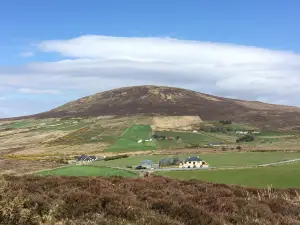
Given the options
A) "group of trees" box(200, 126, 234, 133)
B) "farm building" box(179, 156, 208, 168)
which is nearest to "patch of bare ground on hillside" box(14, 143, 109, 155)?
"farm building" box(179, 156, 208, 168)

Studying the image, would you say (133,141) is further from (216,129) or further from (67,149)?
(216,129)

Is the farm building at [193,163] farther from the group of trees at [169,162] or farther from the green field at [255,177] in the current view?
the green field at [255,177]

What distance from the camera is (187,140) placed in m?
130

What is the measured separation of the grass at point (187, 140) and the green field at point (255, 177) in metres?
58.0

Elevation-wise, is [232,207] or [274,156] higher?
[232,207]

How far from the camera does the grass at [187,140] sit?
120 meters

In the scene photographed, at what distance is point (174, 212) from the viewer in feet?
38.0

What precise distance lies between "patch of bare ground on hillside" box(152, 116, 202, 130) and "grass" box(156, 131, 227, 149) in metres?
17.3

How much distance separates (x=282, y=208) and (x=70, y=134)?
148 metres

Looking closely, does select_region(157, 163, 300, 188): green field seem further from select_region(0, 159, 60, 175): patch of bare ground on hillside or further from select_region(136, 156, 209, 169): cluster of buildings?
select_region(0, 159, 60, 175): patch of bare ground on hillside

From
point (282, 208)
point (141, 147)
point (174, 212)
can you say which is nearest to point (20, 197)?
point (174, 212)

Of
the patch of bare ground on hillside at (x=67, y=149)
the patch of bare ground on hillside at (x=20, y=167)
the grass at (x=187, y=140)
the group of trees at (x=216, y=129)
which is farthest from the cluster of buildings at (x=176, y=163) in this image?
the group of trees at (x=216, y=129)

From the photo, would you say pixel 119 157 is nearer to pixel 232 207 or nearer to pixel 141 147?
pixel 141 147

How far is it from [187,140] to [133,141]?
18.1 metres
